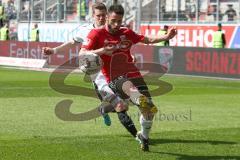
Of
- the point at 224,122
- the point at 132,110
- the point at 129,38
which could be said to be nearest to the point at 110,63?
the point at 129,38

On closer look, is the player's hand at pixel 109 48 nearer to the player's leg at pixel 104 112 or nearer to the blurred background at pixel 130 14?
the player's leg at pixel 104 112

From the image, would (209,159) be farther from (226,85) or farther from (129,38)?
(226,85)

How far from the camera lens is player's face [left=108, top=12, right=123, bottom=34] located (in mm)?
9085

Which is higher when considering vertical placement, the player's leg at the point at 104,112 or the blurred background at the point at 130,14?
the blurred background at the point at 130,14

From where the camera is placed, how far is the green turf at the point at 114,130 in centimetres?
902

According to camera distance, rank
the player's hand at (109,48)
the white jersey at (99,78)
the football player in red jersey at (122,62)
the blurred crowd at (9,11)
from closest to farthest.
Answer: the player's hand at (109,48) → the football player in red jersey at (122,62) → the white jersey at (99,78) → the blurred crowd at (9,11)

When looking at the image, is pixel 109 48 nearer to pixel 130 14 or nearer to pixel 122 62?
→ pixel 122 62

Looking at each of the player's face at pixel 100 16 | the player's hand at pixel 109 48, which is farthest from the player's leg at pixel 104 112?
the player's hand at pixel 109 48

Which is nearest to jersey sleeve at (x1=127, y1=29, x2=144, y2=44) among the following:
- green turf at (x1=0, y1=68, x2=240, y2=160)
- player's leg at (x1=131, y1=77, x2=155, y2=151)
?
player's leg at (x1=131, y1=77, x2=155, y2=151)

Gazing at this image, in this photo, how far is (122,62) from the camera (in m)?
9.55

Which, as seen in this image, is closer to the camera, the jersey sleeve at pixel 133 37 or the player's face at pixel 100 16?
the jersey sleeve at pixel 133 37

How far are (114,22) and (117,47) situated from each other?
1.16ft

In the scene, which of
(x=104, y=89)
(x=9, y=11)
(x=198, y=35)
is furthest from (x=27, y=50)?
(x=104, y=89)

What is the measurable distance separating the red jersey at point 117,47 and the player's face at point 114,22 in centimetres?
9
